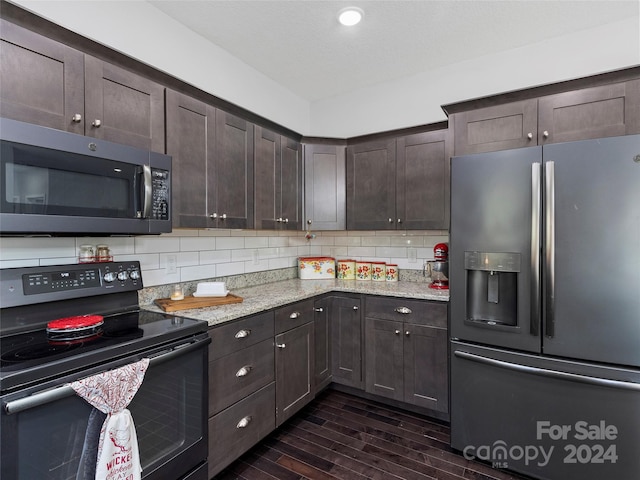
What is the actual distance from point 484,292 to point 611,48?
1.92m

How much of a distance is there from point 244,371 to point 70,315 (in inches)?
35.9

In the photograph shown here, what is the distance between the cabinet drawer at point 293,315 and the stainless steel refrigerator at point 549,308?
1.00 metres

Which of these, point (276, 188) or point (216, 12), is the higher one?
point (216, 12)

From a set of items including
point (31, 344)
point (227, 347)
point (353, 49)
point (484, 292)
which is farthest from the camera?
point (353, 49)

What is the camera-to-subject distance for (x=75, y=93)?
146cm

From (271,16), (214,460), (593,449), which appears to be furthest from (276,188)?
(593,449)

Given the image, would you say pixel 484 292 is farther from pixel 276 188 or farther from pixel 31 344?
pixel 31 344

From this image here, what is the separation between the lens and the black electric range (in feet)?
3.68

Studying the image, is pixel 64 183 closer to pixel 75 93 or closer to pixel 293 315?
pixel 75 93

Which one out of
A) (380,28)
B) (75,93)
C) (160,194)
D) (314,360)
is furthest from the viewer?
(314,360)

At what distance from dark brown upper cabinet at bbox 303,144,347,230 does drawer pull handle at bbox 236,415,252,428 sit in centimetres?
159

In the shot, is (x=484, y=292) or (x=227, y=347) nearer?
(x=227, y=347)

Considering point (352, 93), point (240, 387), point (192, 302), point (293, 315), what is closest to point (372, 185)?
point (352, 93)

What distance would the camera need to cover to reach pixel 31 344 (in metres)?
1.28
